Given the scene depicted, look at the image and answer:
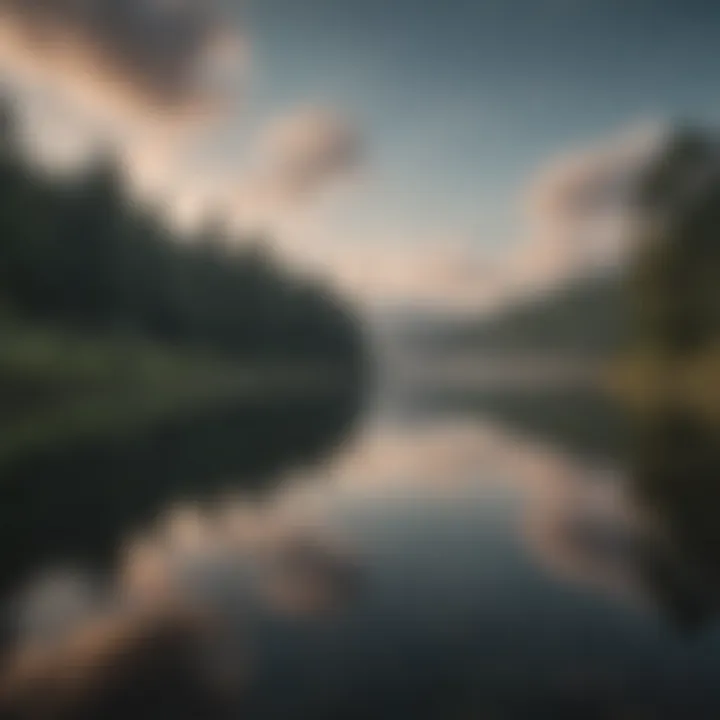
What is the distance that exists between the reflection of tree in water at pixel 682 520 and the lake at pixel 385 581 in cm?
4

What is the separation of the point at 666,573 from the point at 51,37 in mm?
21437

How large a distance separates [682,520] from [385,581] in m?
4.00

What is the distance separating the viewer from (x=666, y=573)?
607 centimetres

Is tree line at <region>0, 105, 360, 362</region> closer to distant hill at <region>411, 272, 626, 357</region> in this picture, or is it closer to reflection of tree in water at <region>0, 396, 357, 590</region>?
distant hill at <region>411, 272, 626, 357</region>

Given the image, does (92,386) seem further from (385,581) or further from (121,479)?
(385,581)

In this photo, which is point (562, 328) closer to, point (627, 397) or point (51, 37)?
point (627, 397)

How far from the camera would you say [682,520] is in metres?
7.83

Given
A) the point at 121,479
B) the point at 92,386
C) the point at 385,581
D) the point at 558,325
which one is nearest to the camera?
the point at 385,581

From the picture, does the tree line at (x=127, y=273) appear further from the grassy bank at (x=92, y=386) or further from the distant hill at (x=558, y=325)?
the distant hill at (x=558, y=325)

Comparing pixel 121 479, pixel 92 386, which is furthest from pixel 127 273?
pixel 121 479

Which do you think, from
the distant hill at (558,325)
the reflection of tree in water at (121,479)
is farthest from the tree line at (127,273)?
the reflection of tree in water at (121,479)

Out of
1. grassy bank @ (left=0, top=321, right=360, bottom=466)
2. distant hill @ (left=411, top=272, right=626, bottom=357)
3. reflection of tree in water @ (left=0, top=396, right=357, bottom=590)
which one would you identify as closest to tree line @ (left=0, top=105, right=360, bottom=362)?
grassy bank @ (left=0, top=321, right=360, bottom=466)

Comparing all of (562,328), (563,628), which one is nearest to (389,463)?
(563,628)

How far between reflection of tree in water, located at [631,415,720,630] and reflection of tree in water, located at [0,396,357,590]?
5.29m
